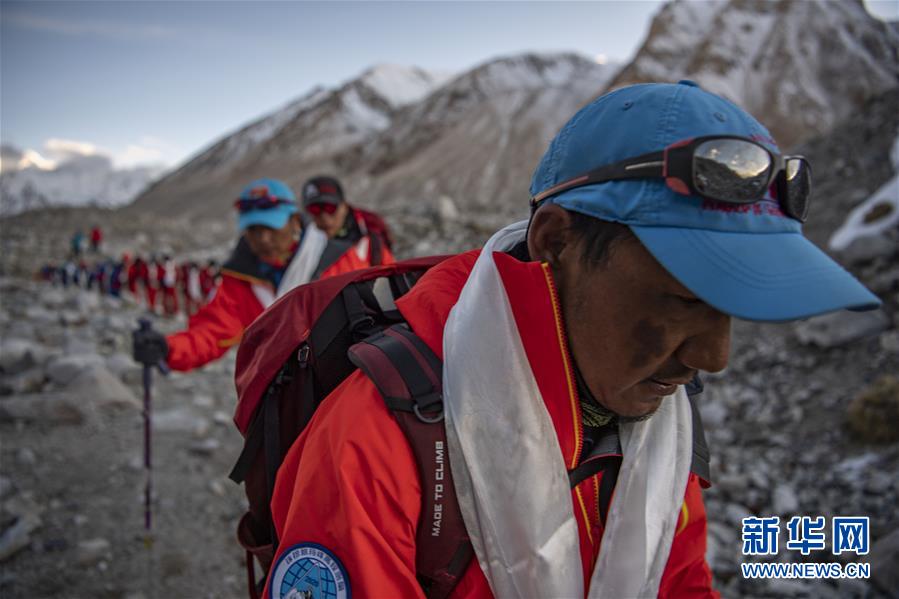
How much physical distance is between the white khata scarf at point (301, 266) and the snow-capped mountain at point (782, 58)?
40986mm

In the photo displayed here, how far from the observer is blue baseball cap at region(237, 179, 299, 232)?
3.57m

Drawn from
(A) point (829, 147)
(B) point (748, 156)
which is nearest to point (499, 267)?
(B) point (748, 156)

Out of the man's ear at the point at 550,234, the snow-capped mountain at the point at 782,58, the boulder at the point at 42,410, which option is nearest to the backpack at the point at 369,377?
the man's ear at the point at 550,234

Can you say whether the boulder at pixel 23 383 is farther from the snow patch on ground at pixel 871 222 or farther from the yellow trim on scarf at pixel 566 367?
the snow patch on ground at pixel 871 222

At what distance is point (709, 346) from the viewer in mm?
1092

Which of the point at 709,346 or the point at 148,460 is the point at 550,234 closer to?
the point at 709,346

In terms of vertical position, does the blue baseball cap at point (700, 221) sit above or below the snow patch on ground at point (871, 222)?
above

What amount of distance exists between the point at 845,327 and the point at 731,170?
6013 millimetres

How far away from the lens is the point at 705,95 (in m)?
1.11

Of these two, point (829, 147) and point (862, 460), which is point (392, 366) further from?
point (829, 147)

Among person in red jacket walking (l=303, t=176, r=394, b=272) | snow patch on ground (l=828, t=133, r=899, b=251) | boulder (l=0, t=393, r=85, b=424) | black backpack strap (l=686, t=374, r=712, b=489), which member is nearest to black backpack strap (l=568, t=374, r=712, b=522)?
black backpack strap (l=686, t=374, r=712, b=489)

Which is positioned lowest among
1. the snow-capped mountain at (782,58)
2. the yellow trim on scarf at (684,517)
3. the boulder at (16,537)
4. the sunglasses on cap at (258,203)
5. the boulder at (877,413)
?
the boulder at (16,537)

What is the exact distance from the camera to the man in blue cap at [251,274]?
3.33 m

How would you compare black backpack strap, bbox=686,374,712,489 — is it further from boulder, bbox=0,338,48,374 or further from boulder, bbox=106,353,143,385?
boulder, bbox=0,338,48,374
